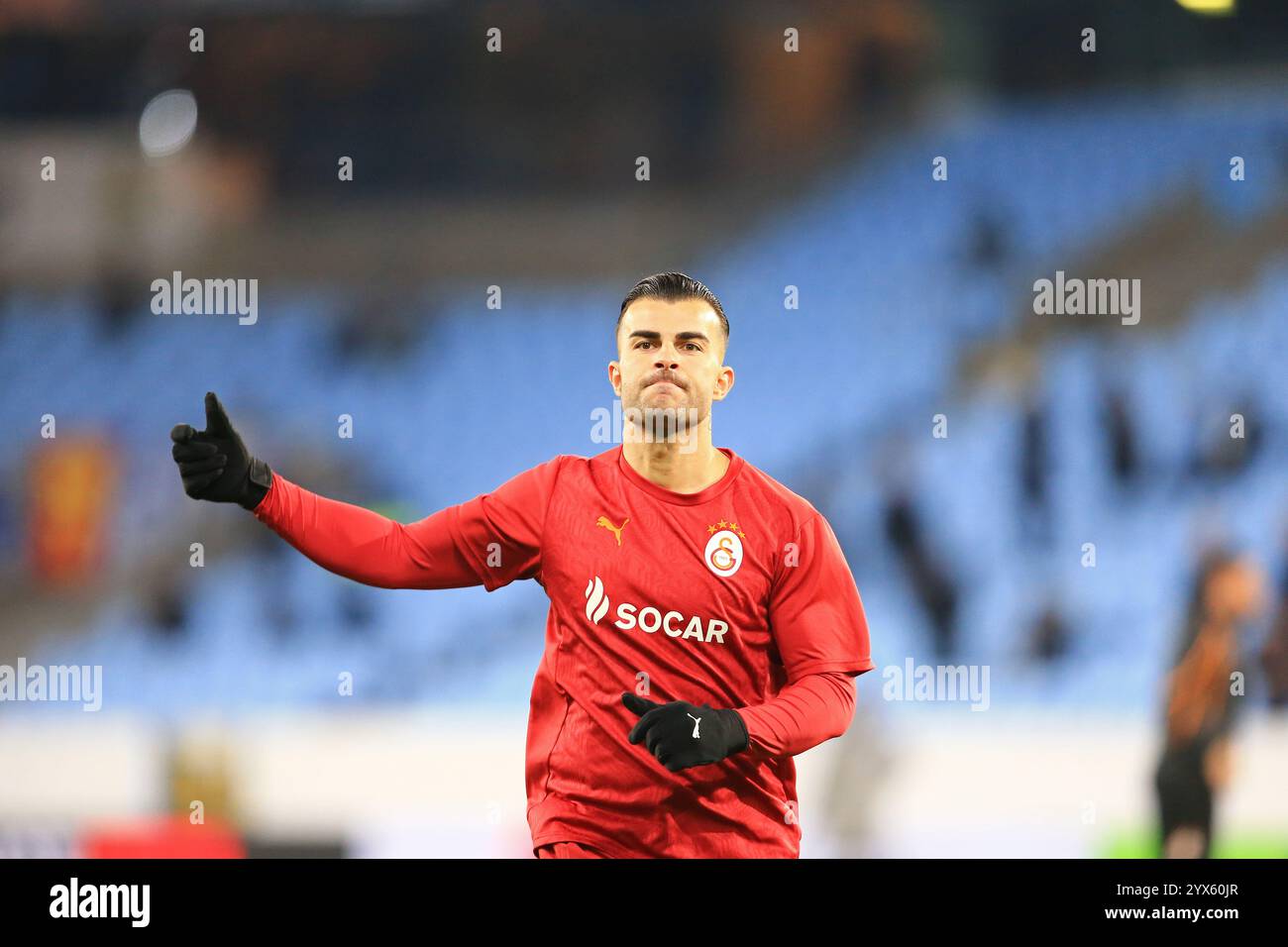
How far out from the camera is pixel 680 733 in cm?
244

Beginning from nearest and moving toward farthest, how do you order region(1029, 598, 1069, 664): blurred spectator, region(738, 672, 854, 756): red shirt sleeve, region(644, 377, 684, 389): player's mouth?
region(738, 672, 854, 756): red shirt sleeve, region(644, 377, 684, 389): player's mouth, region(1029, 598, 1069, 664): blurred spectator

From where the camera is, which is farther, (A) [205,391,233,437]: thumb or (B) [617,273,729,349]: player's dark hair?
(B) [617,273,729,349]: player's dark hair

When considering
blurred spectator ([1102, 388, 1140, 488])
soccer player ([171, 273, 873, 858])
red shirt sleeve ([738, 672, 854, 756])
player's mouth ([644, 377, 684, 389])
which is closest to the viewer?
red shirt sleeve ([738, 672, 854, 756])

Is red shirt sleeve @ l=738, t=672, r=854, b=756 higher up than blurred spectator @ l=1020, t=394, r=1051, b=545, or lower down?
lower down

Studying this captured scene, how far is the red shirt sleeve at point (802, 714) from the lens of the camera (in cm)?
258

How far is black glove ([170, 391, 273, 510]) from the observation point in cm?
268

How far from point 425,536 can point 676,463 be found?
21.1 inches

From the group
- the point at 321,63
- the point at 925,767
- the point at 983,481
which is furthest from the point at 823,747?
the point at 321,63

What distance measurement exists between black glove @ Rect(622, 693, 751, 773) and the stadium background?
351 cm

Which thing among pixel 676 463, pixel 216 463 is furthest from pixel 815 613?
pixel 216 463

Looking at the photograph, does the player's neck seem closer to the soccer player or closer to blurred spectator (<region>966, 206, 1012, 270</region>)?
the soccer player

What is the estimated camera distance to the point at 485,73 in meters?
6.42

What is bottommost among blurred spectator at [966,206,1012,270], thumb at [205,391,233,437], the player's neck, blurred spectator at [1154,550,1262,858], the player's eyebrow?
blurred spectator at [1154,550,1262,858]

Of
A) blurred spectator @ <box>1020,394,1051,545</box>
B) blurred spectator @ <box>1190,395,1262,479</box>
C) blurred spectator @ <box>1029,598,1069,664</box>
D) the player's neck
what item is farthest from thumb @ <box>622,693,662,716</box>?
blurred spectator @ <box>1190,395,1262,479</box>
